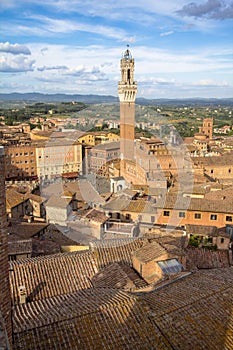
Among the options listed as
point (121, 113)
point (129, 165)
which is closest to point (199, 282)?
point (129, 165)

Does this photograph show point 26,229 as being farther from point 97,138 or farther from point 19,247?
point 97,138

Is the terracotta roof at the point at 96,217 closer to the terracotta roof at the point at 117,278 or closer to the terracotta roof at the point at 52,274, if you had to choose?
the terracotta roof at the point at 52,274

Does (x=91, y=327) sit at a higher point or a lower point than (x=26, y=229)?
higher

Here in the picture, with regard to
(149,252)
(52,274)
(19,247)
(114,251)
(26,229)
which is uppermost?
(149,252)

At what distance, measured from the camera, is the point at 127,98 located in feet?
111

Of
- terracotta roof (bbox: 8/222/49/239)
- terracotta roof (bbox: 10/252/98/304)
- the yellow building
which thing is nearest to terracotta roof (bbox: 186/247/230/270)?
terracotta roof (bbox: 10/252/98/304)

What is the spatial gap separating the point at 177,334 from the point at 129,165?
26.8 metres

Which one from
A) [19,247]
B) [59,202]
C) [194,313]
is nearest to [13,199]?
[59,202]

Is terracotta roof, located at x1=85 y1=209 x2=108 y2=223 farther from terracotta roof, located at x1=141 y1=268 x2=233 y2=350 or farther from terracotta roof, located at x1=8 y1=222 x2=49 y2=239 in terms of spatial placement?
terracotta roof, located at x1=141 y1=268 x2=233 y2=350

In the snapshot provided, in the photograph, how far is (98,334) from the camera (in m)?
5.71

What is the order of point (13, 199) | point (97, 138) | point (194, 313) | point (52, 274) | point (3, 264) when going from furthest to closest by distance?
point (97, 138) < point (13, 199) < point (52, 274) < point (194, 313) < point (3, 264)

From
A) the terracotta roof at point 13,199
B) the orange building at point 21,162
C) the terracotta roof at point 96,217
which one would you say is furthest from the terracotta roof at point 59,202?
the orange building at point 21,162

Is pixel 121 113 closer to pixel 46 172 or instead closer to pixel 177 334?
pixel 46 172

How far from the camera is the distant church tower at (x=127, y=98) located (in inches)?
1310
